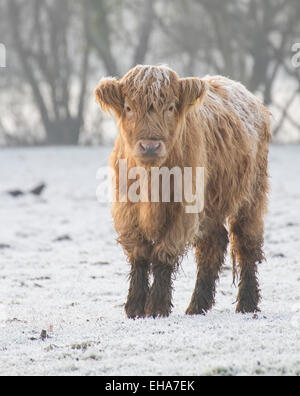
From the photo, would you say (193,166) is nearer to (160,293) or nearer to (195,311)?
(160,293)

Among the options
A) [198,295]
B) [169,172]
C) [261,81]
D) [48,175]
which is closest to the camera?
[169,172]

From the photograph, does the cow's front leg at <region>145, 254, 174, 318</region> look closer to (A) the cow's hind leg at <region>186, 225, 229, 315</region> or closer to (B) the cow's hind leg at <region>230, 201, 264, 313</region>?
(A) the cow's hind leg at <region>186, 225, 229, 315</region>

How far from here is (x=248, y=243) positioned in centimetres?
557

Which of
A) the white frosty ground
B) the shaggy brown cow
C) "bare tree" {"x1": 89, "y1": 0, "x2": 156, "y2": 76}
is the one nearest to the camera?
the white frosty ground

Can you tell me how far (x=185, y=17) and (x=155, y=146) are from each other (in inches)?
958

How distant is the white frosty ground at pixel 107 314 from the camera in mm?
3861

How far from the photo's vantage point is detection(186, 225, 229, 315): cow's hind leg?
17.4ft

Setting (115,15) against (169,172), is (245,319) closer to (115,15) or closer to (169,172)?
(169,172)

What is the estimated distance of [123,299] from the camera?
5883mm

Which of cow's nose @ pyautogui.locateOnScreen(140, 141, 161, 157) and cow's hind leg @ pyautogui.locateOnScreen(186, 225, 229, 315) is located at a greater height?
cow's nose @ pyautogui.locateOnScreen(140, 141, 161, 157)

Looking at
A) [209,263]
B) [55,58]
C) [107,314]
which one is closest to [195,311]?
[209,263]

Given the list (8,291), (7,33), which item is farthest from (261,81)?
(8,291)

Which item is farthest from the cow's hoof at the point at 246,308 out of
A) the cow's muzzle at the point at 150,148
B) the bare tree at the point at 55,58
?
the bare tree at the point at 55,58

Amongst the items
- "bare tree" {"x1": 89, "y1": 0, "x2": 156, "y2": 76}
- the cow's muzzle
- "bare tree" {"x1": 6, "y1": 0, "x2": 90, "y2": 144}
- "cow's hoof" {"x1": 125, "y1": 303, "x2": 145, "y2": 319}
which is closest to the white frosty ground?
"cow's hoof" {"x1": 125, "y1": 303, "x2": 145, "y2": 319}
